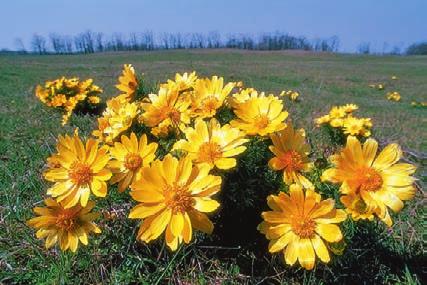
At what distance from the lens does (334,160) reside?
143cm

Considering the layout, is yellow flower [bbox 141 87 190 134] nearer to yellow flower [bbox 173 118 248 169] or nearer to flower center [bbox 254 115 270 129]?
yellow flower [bbox 173 118 248 169]

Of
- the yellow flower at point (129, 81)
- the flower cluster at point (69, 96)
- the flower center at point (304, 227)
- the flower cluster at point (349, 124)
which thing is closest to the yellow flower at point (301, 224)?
the flower center at point (304, 227)

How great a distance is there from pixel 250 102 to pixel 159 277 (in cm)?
76

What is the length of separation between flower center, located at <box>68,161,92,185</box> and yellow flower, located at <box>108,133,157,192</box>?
0.07 metres

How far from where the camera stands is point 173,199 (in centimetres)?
130

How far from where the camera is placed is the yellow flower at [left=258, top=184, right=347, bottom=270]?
1397mm

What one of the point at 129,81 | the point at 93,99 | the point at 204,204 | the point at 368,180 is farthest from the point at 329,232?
the point at 93,99

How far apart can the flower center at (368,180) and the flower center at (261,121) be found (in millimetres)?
357

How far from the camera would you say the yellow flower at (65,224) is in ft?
5.00

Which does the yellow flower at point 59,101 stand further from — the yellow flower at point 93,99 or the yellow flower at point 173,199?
the yellow flower at point 173,199

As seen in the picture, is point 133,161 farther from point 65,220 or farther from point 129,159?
point 65,220

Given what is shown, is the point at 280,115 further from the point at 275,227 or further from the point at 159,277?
the point at 159,277

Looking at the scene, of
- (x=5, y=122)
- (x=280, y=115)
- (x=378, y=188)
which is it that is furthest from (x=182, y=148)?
(x=5, y=122)

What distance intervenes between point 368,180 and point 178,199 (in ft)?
2.05
